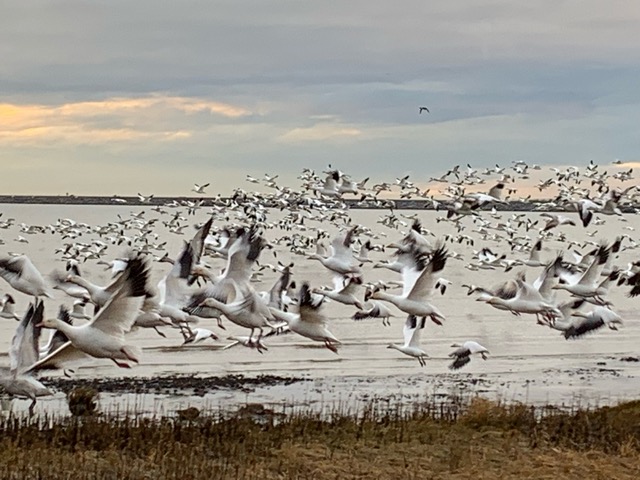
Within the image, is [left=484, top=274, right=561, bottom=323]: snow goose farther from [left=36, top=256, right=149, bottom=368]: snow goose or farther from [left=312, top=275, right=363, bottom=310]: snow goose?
[left=36, top=256, right=149, bottom=368]: snow goose

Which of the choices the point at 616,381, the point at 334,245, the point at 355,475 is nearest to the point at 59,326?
the point at 355,475

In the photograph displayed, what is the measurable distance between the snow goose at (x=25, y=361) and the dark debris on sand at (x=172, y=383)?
593 centimetres

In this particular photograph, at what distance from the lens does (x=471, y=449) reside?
15.0 metres

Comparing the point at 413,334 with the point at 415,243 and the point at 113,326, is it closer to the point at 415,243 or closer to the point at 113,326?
the point at 415,243

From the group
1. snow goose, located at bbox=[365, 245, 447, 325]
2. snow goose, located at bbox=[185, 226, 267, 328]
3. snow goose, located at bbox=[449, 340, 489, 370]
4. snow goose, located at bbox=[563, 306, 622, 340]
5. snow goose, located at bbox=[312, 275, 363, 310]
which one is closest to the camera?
snow goose, located at bbox=[365, 245, 447, 325]

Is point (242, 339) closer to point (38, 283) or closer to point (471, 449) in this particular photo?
point (38, 283)

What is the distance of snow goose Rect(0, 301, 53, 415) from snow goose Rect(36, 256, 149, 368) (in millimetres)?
1343

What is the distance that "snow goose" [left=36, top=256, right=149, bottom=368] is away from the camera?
14.2 m

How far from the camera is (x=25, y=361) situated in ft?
54.9

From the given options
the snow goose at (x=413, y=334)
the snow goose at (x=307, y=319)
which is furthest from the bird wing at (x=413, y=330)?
the snow goose at (x=307, y=319)

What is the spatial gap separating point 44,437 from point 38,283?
772 centimetres

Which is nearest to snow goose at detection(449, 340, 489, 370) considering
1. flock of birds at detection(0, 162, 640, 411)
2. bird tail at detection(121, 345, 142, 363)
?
flock of birds at detection(0, 162, 640, 411)

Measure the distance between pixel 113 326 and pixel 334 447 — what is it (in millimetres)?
3082

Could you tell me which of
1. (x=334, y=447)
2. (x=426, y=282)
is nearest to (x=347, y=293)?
(x=426, y=282)
